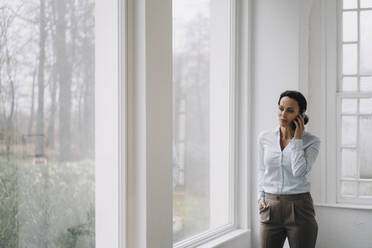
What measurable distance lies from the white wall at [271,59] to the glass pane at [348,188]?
36.9 inches

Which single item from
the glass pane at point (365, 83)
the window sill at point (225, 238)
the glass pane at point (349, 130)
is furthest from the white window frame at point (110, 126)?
the glass pane at point (365, 83)

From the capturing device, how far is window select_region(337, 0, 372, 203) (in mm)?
4293

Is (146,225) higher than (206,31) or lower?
lower

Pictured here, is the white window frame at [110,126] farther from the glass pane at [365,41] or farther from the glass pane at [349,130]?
the glass pane at [365,41]

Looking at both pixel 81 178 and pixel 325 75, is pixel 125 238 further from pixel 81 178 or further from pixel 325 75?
pixel 325 75

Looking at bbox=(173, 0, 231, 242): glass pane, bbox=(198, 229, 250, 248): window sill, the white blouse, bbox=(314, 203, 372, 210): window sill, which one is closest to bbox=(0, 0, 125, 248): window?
bbox=(173, 0, 231, 242): glass pane

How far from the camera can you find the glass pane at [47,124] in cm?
198

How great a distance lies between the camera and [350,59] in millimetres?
4344

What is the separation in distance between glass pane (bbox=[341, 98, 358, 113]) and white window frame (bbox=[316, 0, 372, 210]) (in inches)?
2.0

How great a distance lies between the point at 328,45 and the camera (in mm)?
4371

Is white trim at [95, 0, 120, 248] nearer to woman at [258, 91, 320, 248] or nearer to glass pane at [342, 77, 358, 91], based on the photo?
woman at [258, 91, 320, 248]

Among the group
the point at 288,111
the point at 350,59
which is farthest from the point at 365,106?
the point at 288,111

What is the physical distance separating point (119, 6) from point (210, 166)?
1796mm

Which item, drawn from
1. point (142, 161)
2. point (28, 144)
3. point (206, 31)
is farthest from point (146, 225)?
point (206, 31)
